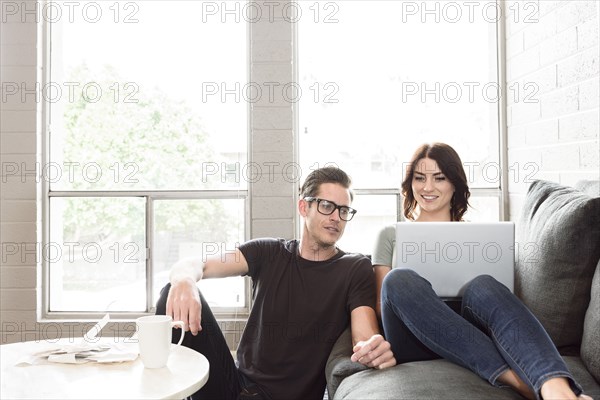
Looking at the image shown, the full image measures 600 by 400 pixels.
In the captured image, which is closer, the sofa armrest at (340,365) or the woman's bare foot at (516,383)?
the woman's bare foot at (516,383)

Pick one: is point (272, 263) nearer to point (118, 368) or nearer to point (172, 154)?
point (118, 368)

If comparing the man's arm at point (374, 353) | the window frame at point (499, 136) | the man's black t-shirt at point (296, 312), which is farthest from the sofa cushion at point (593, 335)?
the window frame at point (499, 136)

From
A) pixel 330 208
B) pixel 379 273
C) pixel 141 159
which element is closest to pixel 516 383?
pixel 379 273

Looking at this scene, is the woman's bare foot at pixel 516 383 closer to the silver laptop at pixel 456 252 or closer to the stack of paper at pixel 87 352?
the silver laptop at pixel 456 252

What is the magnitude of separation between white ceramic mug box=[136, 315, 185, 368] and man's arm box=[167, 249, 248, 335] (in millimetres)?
300

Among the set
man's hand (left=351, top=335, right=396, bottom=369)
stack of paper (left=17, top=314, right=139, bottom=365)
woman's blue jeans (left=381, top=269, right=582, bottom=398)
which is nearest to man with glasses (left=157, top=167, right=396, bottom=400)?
man's hand (left=351, top=335, right=396, bottom=369)

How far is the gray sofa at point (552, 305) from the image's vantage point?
141cm

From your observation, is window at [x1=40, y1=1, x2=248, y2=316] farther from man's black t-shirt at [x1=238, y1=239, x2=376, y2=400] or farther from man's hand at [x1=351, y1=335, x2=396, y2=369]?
man's hand at [x1=351, y1=335, x2=396, y2=369]

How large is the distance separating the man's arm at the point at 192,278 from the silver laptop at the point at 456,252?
60 cm

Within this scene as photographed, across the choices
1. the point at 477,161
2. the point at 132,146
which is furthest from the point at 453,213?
the point at 132,146

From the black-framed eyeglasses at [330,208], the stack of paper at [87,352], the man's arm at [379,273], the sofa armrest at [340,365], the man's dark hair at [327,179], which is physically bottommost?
the sofa armrest at [340,365]

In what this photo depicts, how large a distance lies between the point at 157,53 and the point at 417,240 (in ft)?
6.63

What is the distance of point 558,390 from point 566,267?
53cm

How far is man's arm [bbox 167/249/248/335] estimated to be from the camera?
1.62 metres
